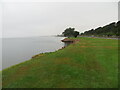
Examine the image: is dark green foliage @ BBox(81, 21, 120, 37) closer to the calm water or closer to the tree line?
the tree line

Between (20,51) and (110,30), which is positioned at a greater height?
(110,30)

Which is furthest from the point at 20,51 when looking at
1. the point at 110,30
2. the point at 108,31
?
the point at 108,31

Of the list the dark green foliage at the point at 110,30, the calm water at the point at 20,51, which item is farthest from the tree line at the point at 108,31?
the calm water at the point at 20,51

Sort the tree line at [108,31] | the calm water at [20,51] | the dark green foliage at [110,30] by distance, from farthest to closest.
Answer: the dark green foliage at [110,30] < the tree line at [108,31] < the calm water at [20,51]

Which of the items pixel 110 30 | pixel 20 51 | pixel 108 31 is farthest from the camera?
pixel 108 31

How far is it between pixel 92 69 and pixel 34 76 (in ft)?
20.6

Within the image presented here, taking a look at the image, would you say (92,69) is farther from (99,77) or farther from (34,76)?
(34,76)

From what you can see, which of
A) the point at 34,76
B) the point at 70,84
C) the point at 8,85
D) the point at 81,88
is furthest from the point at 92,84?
the point at 8,85

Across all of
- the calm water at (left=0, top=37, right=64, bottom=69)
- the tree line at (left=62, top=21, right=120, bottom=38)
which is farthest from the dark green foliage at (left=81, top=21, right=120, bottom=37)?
the calm water at (left=0, top=37, right=64, bottom=69)

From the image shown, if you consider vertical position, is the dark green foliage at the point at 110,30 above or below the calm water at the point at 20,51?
above

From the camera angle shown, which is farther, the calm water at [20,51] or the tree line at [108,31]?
the tree line at [108,31]

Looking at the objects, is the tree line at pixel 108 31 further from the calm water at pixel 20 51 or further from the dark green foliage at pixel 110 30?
the calm water at pixel 20 51

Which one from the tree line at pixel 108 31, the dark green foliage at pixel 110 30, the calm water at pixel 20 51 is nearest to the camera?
the calm water at pixel 20 51

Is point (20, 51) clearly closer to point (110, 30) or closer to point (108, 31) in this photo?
point (110, 30)
